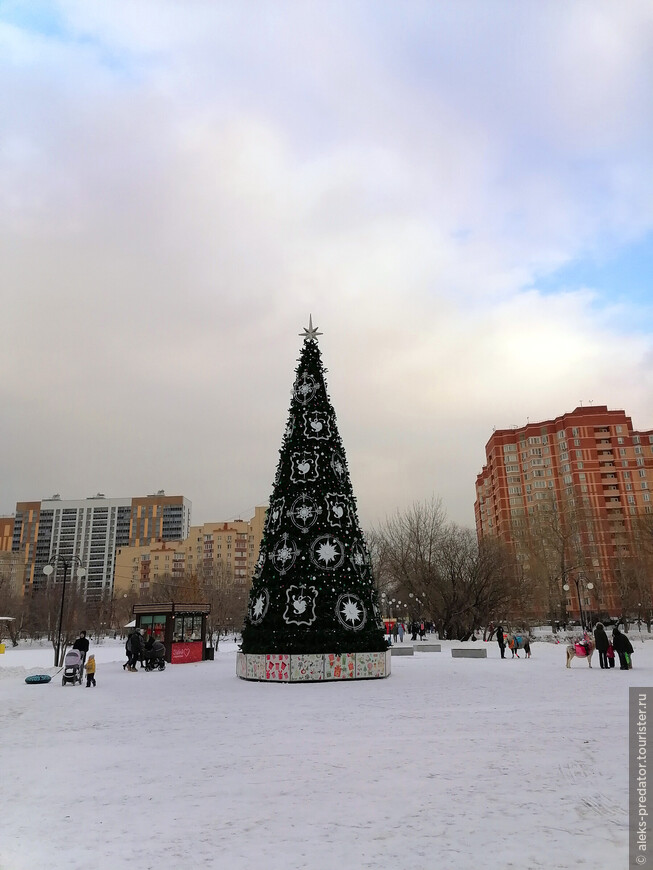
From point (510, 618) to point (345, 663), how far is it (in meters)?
38.3

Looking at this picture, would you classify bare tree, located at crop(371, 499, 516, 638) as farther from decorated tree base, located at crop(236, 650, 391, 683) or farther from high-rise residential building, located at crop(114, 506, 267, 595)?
high-rise residential building, located at crop(114, 506, 267, 595)

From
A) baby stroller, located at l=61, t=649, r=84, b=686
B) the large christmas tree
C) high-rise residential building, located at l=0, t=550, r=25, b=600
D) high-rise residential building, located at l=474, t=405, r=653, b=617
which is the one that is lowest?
baby stroller, located at l=61, t=649, r=84, b=686

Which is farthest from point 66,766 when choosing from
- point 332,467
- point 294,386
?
point 294,386

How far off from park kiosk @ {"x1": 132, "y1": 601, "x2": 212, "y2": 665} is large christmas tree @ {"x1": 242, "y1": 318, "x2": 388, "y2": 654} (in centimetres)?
953

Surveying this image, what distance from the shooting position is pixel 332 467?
1966 cm

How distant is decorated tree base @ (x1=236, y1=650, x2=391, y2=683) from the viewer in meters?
17.0

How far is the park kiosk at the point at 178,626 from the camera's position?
1061 inches

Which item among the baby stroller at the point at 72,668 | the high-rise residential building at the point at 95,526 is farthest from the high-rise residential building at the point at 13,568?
the baby stroller at the point at 72,668

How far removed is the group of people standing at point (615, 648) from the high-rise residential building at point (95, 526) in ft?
497

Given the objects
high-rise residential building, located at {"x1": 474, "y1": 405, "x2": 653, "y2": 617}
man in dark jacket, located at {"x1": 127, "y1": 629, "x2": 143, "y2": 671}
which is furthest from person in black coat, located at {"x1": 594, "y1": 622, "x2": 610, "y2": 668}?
Result: high-rise residential building, located at {"x1": 474, "y1": 405, "x2": 653, "y2": 617}

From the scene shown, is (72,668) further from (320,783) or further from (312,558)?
(320,783)

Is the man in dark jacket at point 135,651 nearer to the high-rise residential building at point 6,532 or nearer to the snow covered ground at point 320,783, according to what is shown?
the snow covered ground at point 320,783

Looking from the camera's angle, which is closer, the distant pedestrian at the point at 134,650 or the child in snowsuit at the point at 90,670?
the child in snowsuit at the point at 90,670

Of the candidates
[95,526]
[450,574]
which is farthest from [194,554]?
[450,574]
